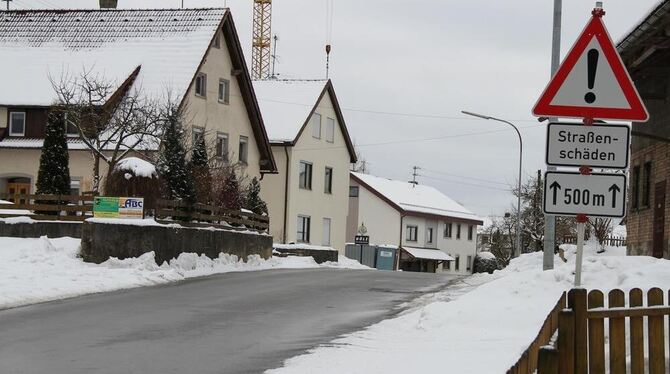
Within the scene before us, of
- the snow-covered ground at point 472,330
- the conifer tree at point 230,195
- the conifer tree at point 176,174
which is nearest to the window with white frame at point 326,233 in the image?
the conifer tree at point 230,195

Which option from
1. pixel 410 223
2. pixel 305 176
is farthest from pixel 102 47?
pixel 410 223

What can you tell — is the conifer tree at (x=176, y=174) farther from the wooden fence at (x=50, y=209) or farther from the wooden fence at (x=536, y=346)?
the wooden fence at (x=536, y=346)

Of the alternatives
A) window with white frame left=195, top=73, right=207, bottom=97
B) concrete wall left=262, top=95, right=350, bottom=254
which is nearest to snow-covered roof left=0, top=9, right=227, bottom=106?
window with white frame left=195, top=73, right=207, bottom=97

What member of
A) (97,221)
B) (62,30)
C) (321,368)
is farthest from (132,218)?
(62,30)

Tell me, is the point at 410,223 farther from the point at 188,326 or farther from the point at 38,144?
the point at 188,326

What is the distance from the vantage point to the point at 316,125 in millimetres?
53406

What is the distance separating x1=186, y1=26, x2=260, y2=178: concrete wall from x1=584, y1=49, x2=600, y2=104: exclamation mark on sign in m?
32.3

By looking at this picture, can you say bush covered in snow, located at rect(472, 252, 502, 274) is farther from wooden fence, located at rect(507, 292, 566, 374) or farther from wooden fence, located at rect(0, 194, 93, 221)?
wooden fence, located at rect(507, 292, 566, 374)

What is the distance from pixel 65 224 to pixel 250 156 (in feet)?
72.9

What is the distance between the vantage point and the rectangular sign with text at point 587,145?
7.68 m

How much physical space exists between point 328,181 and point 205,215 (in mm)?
28122

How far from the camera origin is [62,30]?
43562 mm

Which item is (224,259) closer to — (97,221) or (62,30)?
(97,221)

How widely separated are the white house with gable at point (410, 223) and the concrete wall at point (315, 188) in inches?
555
